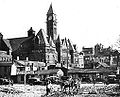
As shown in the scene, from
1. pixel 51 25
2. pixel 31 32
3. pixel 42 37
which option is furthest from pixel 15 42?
pixel 51 25

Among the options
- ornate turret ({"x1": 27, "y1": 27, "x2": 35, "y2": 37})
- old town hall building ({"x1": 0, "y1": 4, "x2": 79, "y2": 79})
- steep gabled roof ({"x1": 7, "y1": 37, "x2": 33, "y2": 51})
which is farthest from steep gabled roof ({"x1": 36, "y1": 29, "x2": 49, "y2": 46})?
steep gabled roof ({"x1": 7, "y1": 37, "x2": 33, "y2": 51})

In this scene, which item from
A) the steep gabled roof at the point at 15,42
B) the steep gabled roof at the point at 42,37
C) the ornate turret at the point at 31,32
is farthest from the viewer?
the steep gabled roof at the point at 15,42

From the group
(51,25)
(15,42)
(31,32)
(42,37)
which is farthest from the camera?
(51,25)

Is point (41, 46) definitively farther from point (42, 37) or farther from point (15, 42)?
point (15, 42)

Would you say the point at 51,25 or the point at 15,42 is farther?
the point at 51,25

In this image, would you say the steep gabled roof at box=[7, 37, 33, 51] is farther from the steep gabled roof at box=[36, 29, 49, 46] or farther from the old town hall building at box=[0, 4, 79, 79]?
the steep gabled roof at box=[36, 29, 49, 46]

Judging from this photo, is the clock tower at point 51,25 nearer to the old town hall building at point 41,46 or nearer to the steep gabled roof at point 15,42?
the old town hall building at point 41,46

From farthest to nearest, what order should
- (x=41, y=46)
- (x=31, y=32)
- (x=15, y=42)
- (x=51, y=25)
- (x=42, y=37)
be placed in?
(x=51, y=25), (x=15, y=42), (x=31, y=32), (x=42, y=37), (x=41, y=46)

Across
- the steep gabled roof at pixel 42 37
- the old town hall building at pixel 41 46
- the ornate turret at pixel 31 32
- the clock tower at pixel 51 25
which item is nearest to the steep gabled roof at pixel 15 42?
the old town hall building at pixel 41 46

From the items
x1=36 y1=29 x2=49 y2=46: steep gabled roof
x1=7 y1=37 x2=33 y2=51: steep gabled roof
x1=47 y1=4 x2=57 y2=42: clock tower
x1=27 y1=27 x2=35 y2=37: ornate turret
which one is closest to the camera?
x1=36 y1=29 x2=49 y2=46: steep gabled roof

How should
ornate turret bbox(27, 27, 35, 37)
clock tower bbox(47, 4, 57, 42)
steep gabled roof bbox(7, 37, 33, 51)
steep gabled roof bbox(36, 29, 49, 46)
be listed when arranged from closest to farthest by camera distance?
steep gabled roof bbox(36, 29, 49, 46), ornate turret bbox(27, 27, 35, 37), steep gabled roof bbox(7, 37, 33, 51), clock tower bbox(47, 4, 57, 42)

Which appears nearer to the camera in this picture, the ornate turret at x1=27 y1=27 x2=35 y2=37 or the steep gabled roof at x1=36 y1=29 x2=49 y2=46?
the steep gabled roof at x1=36 y1=29 x2=49 y2=46

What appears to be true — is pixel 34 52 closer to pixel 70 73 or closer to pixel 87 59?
pixel 70 73

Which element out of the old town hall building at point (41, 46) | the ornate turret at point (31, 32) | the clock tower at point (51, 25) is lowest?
the old town hall building at point (41, 46)
